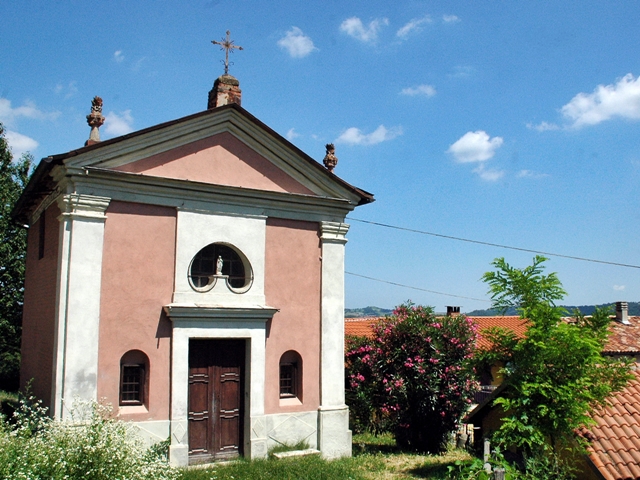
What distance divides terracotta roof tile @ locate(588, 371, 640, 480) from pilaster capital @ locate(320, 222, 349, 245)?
591 cm

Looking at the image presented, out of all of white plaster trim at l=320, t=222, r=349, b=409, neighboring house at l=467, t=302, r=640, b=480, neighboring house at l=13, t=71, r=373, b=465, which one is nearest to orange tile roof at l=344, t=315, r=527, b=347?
neighboring house at l=467, t=302, r=640, b=480

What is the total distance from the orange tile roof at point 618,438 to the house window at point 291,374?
5472mm

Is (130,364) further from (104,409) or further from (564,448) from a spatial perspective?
(564,448)

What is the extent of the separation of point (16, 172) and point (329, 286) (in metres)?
16.5

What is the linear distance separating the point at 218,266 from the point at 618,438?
7.20m

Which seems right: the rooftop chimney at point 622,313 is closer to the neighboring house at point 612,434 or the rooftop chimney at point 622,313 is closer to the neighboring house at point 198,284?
the neighboring house at point 612,434

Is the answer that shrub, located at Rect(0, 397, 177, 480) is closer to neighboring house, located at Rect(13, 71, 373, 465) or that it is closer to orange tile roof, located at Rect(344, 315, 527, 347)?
neighboring house, located at Rect(13, 71, 373, 465)

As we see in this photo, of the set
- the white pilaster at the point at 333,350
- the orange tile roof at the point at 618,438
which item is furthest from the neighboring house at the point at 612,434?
the white pilaster at the point at 333,350

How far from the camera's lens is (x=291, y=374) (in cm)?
1198

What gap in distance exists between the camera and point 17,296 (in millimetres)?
21625

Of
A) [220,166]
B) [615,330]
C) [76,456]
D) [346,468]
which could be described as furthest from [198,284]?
[615,330]

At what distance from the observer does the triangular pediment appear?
10484 mm

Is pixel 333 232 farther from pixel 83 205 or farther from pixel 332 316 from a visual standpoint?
pixel 83 205

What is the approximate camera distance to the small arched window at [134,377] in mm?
10273
